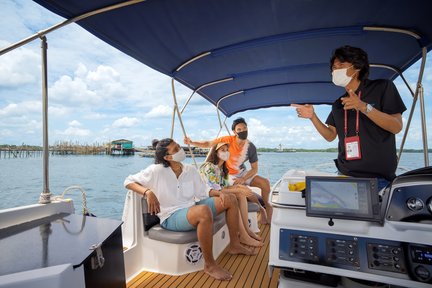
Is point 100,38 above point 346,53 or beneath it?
above

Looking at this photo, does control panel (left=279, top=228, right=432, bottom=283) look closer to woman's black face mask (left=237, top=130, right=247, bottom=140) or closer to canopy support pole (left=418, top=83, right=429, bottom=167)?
canopy support pole (left=418, top=83, right=429, bottom=167)

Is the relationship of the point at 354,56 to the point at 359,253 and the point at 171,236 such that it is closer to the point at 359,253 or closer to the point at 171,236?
the point at 359,253

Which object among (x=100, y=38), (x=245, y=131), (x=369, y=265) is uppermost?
(x=100, y=38)

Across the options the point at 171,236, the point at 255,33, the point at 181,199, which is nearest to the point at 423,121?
the point at 255,33

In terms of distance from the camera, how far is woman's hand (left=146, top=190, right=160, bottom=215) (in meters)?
2.06

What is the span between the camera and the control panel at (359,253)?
80 centimetres

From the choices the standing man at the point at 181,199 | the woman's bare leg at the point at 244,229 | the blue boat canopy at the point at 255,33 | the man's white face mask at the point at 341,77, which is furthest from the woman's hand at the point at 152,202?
the man's white face mask at the point at 341,77

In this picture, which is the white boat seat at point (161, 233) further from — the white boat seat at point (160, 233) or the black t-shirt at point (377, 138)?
the black t-shirt at point (377, 138)

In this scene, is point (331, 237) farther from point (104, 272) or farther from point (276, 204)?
point (104, 272)

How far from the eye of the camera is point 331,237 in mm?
922

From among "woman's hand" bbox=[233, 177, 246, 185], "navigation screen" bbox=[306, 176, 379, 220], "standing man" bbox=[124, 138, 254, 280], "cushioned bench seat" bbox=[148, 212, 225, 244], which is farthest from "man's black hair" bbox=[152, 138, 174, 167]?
"navigation screen" bbox=[306, 176, 379, 220]

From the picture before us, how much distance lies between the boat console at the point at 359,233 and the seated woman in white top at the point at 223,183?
5.65 ft

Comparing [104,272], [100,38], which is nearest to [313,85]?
[100,38]

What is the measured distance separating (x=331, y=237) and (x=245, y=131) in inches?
110
